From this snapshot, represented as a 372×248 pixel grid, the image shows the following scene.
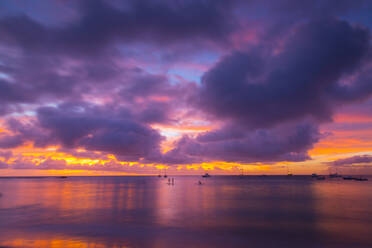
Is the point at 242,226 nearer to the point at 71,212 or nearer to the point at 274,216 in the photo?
the point at 274,216

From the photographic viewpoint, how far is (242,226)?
33.3 metres

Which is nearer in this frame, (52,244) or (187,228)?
(52,244)

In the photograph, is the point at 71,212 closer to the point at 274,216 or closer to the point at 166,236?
the point at 166,236

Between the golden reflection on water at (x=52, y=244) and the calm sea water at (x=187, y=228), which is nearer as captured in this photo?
the golden reflection on water at (x=52, y=244)

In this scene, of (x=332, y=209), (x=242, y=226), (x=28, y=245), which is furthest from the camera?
(x=332, y=209)

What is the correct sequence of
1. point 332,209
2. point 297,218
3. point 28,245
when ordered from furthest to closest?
point 332,209 → point 297,218 → point 28,245

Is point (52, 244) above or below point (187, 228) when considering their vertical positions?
above

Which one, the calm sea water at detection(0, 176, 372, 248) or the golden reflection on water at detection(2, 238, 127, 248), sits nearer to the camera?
the golden reflection on water at detection(2, 238, 127, 248)

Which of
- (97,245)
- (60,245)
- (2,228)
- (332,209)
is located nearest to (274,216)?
(332,209)

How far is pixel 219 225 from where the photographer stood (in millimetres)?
33844

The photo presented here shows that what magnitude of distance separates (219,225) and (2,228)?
26.8m

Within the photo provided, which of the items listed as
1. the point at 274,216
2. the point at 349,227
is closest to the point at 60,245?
the point at 274,216

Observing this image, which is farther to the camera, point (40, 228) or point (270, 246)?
point (40, 228)

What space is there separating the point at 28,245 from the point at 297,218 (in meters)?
35.1
